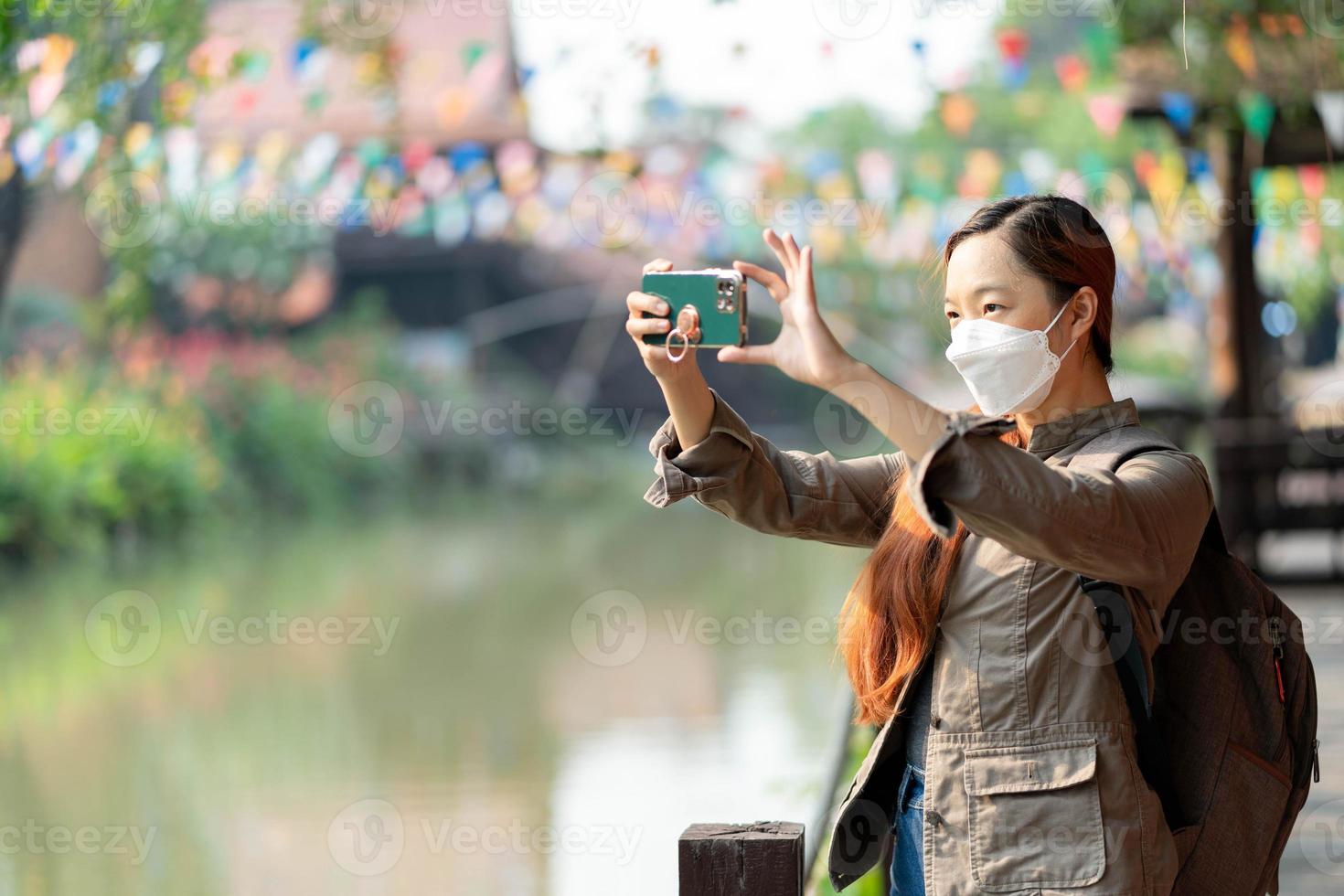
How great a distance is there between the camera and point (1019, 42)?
8453mm

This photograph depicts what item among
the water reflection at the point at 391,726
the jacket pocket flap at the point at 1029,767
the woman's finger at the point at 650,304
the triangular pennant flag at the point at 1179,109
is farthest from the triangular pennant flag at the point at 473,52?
the jacket pocket flap at the point at 1029,767

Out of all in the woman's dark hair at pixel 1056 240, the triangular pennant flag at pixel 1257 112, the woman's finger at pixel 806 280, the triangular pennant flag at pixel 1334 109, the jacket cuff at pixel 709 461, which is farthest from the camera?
Result: the triangular pennant flag at pixel 1257 112

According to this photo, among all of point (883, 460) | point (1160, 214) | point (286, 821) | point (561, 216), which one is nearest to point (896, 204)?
point (1160, 214)

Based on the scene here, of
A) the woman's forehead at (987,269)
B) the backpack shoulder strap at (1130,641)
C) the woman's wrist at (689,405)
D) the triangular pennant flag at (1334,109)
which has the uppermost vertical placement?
the triangular pennant flag at (1334,109)

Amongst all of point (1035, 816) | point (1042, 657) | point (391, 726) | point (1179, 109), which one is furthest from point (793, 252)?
point (1179, 109)

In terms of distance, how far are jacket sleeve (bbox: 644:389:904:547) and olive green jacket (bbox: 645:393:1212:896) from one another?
0.19 feet

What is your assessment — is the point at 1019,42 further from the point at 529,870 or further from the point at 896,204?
the point at 529,870

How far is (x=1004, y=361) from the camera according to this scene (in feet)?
4.98

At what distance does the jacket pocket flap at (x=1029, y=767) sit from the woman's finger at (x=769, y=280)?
1.60 ft

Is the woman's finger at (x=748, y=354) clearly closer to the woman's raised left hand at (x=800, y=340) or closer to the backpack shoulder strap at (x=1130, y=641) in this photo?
the woman's raised left hand at (x=800, y=340)

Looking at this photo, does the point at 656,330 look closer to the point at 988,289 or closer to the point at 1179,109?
the point at 988,289

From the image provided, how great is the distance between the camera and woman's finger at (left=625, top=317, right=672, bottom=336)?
1.52 m

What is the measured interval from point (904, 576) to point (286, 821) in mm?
3554

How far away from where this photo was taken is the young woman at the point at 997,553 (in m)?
1.32
